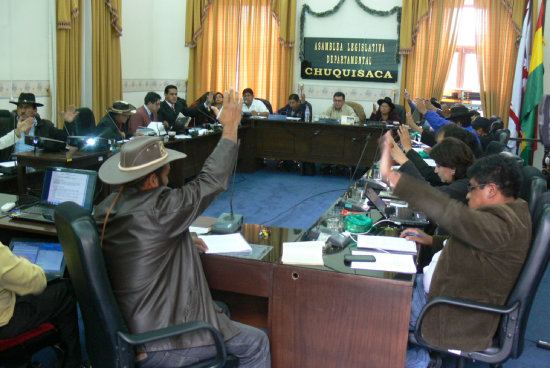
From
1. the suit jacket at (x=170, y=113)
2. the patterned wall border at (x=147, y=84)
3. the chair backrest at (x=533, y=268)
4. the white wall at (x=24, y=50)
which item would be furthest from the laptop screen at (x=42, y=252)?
the patterned wall border at (x=147, y=84)

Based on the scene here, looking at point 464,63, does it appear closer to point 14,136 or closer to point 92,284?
point 14,136

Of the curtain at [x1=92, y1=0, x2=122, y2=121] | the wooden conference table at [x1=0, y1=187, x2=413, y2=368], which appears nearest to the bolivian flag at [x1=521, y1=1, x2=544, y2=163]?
the wooden conference table at [x1=0, y1=187, x2=413, y2=368]

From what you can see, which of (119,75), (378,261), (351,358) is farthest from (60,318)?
(119,75)

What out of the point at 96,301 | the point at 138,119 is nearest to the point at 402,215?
the point at 96,301

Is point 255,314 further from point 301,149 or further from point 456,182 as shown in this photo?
point 301,149

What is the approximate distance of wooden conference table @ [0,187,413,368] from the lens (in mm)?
1835

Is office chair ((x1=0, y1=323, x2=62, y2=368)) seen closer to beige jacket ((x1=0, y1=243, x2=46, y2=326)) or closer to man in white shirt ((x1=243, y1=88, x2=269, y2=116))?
beige jacket ((x1=0, y1=243, x2=46, y2=326))

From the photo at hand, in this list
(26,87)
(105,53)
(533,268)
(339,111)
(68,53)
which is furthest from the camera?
(339,111)

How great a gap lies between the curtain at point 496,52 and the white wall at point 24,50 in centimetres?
615

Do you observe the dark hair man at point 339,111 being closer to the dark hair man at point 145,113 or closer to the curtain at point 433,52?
the curtain at point 433,52

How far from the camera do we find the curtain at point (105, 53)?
Result: 7.15 meters

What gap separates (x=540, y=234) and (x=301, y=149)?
18.1 feet

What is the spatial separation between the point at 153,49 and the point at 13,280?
25.7ft

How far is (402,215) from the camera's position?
2.68 m
